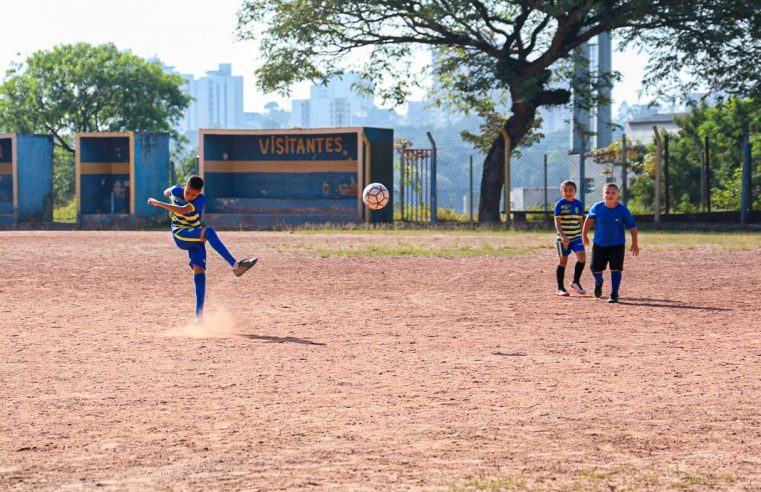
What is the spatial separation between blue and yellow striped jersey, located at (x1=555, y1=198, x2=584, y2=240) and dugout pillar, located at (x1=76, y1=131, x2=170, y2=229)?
20.9 m

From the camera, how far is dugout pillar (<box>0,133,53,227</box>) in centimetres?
3581

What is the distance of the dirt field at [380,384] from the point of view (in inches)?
245

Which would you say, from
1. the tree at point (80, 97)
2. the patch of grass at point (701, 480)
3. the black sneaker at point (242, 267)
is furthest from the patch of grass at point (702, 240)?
the tree at point (80, 97)

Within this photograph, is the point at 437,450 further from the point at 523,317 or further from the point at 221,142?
the point at 221,142

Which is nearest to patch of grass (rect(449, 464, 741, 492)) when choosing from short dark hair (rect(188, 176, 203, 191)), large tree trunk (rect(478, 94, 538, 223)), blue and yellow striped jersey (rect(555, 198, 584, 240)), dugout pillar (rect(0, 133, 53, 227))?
short dark hair (rect(188, 176, 203, 191))

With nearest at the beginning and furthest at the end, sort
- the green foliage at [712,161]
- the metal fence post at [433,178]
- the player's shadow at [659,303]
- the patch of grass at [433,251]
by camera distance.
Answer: the player's shadow at [659,303]
the patch of grass at [433,251]
the metal fence post at [433,178]
the green foliage at [712,161]

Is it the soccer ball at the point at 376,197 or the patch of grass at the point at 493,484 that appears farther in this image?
the soccer ball at the point at 376,197

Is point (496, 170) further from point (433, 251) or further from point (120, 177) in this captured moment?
point (433, 251)

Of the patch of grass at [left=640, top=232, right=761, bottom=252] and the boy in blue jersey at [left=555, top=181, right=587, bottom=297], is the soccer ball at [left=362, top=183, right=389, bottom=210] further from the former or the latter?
the boy in blue jersey at [left=555, top=181, right=587, bottom=297]

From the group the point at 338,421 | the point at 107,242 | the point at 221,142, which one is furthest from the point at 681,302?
the point at 221,142

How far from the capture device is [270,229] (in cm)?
3106

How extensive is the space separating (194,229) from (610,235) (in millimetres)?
5105

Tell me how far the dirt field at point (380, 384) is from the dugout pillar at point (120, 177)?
17.9 m

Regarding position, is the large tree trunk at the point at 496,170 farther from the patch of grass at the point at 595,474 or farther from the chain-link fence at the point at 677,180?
the patch of grass at the point at 595,474
